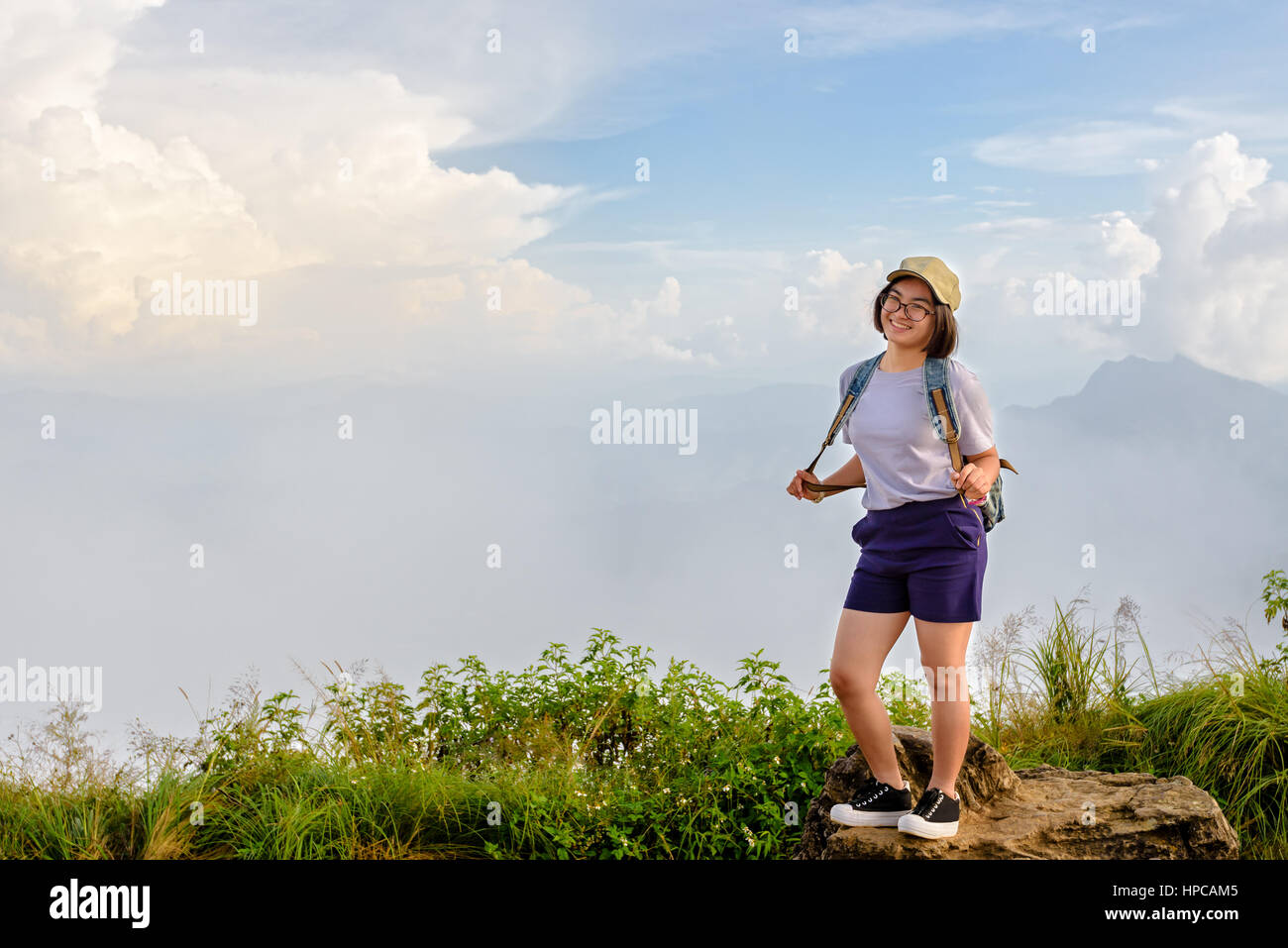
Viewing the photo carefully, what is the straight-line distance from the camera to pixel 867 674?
4.56m

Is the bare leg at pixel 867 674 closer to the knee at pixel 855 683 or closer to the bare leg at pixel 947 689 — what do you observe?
the knee at pixel 855 683

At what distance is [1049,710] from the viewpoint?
693cm

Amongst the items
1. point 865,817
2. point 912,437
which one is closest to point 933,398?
point 912,437

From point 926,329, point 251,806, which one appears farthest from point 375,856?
point 926,329

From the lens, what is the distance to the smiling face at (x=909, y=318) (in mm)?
4660

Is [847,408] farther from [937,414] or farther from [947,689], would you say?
[947,689]

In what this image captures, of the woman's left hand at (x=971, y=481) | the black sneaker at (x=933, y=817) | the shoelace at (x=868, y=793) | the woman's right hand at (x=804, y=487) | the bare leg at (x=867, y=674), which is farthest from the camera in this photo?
the woman's right hand at (x=804, y=487)

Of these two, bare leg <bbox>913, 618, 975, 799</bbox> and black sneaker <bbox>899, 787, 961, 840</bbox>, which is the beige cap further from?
black sneaker <bbox>899, 787, 961, 840</bbox>

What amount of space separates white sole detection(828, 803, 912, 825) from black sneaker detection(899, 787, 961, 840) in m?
0.10

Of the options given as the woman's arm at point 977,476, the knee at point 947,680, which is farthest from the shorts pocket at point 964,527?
the knee at point 947,680

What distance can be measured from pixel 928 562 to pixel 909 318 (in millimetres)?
1037
